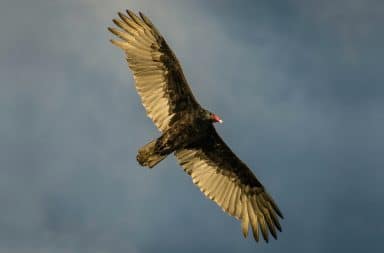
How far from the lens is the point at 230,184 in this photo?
25062 mm

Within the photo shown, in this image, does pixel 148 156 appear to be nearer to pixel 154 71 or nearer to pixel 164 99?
pixel 164 99

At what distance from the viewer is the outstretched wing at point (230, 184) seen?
24609 mm

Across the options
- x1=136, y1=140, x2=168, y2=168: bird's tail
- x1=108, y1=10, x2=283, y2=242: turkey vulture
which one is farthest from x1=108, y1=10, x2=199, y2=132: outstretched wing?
x1=136, y1=140, x2=168, y2=168: bird's tail

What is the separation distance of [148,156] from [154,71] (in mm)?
2298

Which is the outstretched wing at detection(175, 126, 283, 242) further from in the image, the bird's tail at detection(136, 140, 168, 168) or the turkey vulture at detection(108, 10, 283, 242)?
the bird's tail at detection(136, 140, 168, 168)

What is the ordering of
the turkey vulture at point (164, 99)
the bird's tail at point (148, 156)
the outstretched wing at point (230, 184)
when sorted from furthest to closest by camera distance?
1. the outstretched wing at point (230, 184)
2. the turkey vulture at point (164, 99)
3. the bird's tail at point (148, 156)

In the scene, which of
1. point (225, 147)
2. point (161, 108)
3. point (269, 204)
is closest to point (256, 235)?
point (269, 204)

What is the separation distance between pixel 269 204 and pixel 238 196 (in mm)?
862

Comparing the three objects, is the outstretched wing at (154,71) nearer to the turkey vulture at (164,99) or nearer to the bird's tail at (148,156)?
the turkey vulture at (164,99)

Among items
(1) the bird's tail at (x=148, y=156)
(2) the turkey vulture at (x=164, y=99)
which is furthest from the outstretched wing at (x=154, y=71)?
(1) the bird's tail at (x=148, y=156)

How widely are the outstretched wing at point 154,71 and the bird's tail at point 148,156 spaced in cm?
79

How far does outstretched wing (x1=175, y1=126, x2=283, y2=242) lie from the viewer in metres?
24.6

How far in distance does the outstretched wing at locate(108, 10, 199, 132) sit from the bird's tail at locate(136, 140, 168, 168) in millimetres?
792

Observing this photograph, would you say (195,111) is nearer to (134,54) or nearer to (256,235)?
(134,54)
